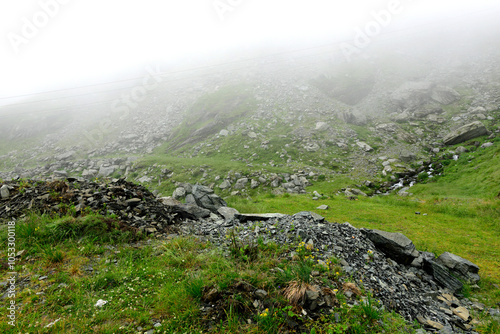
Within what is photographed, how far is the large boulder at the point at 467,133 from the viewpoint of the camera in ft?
101

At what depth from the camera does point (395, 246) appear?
915 cm

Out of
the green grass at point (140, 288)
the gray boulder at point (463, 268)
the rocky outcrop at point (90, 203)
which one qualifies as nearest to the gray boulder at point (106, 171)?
the rocky outcrop at point (90, 203)

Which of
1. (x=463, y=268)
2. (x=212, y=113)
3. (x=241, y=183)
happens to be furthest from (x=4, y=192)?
(x=212, y=113)

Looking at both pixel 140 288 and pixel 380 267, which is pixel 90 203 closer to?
pixel 140 288

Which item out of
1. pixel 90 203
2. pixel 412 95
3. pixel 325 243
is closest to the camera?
pixel 325 243

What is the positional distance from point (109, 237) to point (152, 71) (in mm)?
109816

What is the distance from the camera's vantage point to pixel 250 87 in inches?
2403

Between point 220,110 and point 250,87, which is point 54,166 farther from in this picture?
point 250,87

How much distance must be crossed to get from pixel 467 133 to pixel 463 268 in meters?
33.3

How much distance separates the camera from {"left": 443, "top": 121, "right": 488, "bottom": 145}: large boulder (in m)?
30.8

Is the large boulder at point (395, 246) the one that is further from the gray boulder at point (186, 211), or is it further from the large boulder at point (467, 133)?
the large boulder at point (467, 133)

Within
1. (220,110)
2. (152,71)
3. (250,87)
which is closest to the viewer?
(220,110)

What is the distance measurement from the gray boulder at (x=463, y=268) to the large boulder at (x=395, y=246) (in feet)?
5.25

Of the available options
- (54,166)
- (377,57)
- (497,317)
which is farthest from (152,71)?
(497,317)
